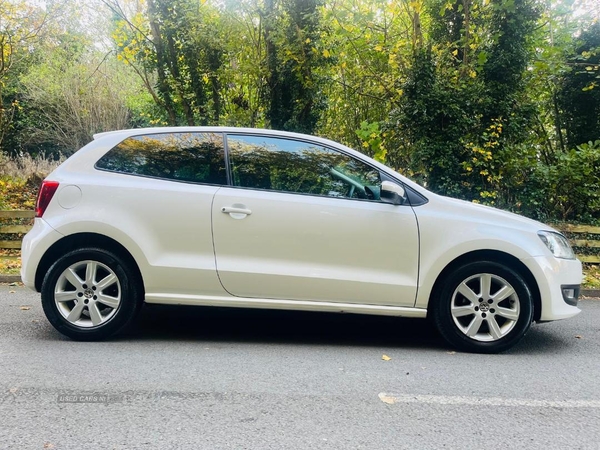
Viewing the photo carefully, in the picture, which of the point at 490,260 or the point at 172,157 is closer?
the point at 490,260

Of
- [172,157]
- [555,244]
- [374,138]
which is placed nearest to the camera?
[555,244]

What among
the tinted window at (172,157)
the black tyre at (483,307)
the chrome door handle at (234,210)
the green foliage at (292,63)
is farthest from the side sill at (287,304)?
the green foliage at (292,63)

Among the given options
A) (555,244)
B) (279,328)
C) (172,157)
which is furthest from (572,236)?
(172,157)

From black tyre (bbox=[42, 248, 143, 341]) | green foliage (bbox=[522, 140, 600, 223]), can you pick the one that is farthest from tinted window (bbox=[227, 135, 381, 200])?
green foliage (bbox=[522, 140, 600, 223])

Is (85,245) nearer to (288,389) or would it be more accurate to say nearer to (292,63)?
(288,389)

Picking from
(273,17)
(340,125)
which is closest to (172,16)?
(273,17)

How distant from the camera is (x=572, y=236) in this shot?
339 inches

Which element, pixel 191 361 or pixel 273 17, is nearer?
pixel 191 361

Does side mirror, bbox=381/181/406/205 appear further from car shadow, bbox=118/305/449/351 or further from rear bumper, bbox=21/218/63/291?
rear bumper, bbox=21/218/63/291

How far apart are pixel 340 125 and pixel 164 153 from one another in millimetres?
7847

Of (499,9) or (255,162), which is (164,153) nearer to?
(255,162)

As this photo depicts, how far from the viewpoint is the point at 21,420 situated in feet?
9.58

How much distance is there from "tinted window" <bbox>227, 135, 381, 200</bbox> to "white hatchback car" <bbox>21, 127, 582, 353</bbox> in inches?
2.0

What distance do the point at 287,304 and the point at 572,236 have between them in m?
6.46
